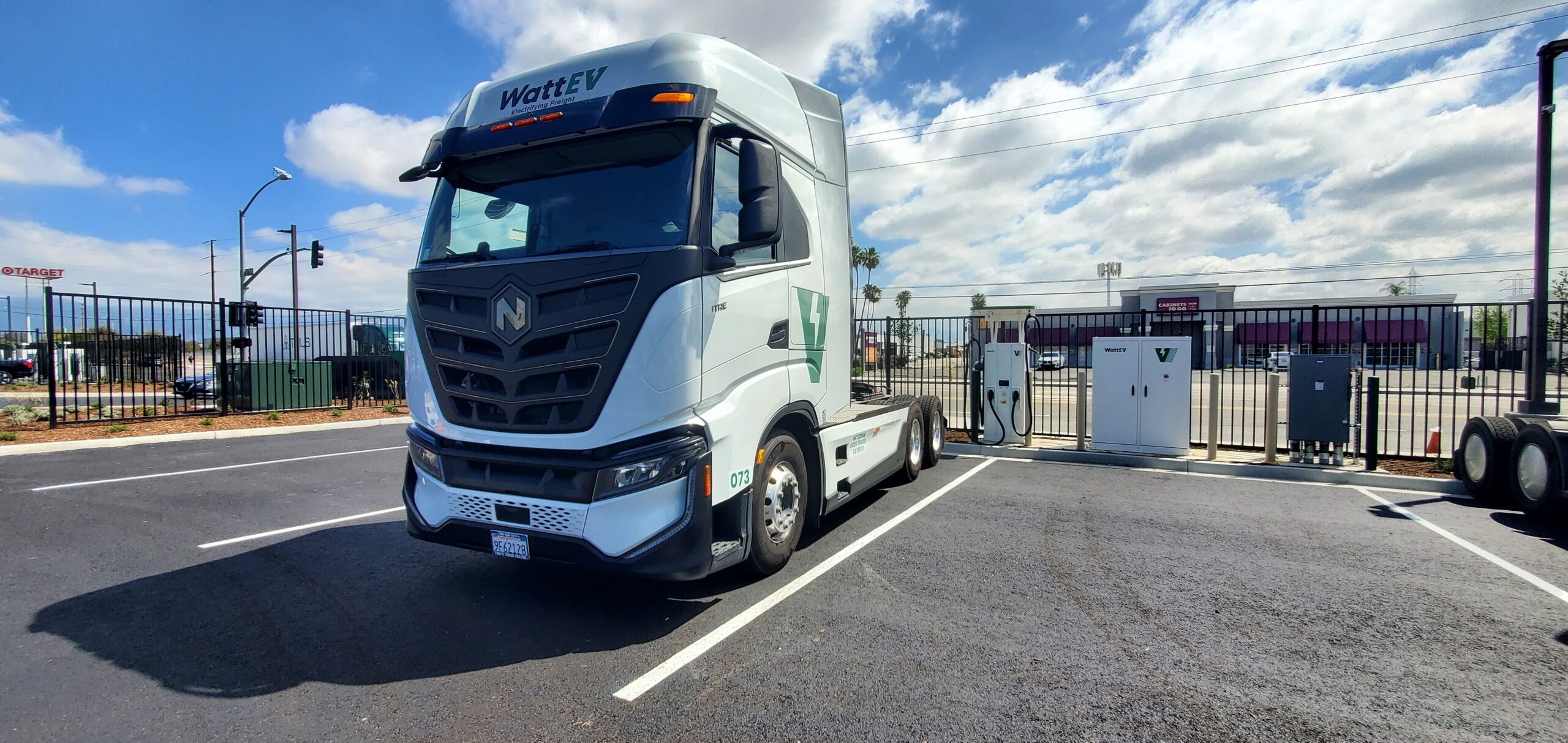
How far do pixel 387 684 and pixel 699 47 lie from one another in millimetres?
3817

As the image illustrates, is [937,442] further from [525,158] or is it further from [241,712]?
[241,712]

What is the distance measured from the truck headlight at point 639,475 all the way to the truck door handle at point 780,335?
1124mm

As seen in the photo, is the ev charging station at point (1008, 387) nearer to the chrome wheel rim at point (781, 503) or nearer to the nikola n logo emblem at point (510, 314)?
the chrome wheel rim at point (781, 503)

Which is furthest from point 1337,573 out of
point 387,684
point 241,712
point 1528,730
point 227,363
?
point 227,363

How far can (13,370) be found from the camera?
33.4 m

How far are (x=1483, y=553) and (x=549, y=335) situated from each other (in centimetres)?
→ 708

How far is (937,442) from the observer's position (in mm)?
8969

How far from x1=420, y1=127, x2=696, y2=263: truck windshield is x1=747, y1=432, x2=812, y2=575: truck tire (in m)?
1.55

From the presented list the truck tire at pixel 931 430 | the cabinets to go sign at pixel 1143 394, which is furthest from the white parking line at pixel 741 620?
the cabinets to go sign at pixel 1143 394

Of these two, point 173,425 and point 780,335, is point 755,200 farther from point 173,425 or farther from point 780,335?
point 173,425

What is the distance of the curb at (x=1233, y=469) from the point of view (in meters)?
7.61

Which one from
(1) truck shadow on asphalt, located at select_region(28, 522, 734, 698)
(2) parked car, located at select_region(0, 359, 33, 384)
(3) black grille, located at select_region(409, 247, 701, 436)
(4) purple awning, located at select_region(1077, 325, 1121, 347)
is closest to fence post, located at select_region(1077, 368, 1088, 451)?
(4) purple awning, located at select_region(1077, 325, 1121, 347)

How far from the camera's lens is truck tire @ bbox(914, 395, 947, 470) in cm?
871

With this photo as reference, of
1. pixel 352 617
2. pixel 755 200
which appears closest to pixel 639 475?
pixel 755 200
